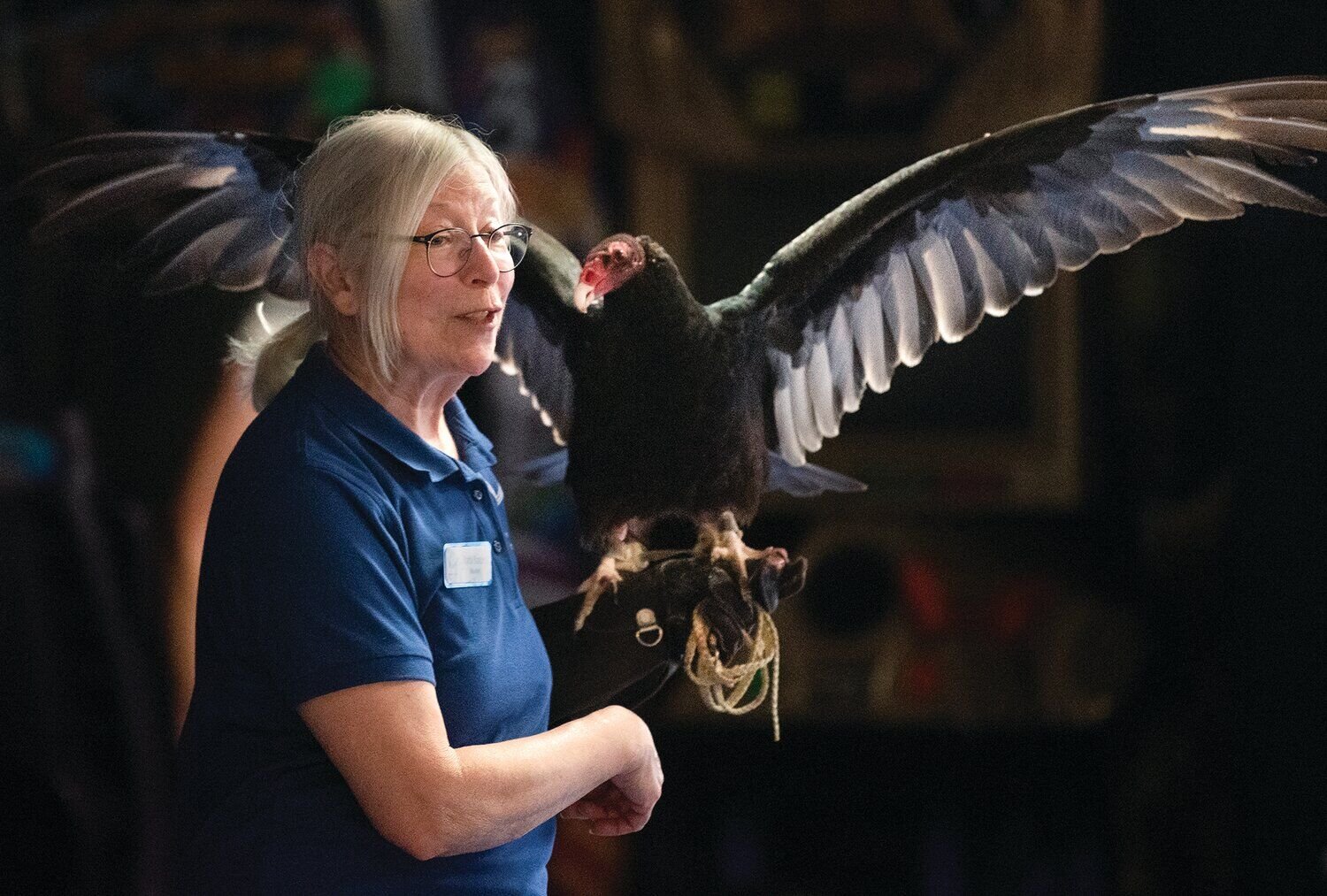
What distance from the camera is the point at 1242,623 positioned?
229cm

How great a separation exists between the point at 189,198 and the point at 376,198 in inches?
17.1

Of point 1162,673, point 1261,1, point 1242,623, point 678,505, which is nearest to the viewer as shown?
point 678,505

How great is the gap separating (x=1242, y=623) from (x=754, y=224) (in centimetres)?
106

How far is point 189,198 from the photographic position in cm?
135

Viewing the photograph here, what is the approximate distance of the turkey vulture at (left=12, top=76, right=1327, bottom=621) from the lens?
1187 mm

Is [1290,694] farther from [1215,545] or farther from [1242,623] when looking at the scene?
[1215,545]

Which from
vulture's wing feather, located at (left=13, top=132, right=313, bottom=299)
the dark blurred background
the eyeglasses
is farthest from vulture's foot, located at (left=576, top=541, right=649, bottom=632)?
the dark blurred background

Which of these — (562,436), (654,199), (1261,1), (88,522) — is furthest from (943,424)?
(88,522)

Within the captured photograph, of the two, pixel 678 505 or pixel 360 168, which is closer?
pixel 360 168

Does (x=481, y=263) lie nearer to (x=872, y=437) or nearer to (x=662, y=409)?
(x=662, y=409)

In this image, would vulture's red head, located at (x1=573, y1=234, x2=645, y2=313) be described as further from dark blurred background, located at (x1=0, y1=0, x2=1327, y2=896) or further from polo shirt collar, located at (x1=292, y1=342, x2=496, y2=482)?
dark blurred background, located at (x1=0, y1=0, x2=1327, y2=896)

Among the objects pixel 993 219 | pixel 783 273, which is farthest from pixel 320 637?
pixel 993 219

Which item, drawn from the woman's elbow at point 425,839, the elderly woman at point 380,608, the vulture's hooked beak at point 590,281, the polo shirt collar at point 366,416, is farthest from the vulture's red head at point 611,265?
the woman's elbow at point 425,839

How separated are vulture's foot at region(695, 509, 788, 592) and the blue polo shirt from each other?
228 millimetres
